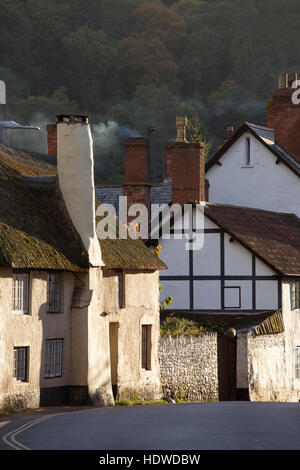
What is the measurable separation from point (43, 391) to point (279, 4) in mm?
79711

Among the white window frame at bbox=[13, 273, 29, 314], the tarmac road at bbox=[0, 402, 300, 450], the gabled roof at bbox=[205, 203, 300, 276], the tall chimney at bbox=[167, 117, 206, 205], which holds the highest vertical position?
the tall chimney at bbox=[167, 117, 206, 205]

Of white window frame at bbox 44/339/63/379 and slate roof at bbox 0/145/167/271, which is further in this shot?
white window frame at bbox 44/339/63/379

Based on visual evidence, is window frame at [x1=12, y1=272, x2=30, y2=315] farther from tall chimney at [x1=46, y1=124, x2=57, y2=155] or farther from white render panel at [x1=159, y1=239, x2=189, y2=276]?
tall chimney at [x1=46, y1=124, x2=57, y2=155]

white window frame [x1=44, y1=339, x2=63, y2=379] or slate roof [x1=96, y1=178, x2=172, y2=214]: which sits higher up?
slate roof [x1=96, y1=178, x2=172, y2=214]

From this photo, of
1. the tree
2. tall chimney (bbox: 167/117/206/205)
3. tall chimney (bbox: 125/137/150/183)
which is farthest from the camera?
the tree

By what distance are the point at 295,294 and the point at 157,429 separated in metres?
19.8

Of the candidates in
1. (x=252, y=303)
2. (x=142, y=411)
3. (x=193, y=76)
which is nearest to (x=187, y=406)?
(x=142, y=411)

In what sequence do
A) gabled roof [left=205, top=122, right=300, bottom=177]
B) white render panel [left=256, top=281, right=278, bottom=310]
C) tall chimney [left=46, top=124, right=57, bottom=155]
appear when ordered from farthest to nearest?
gabled roof [left=205, top=122, right=300, bottom=177]
tall chimney [left=46, top=124, right=57, bottom=155]
white render panel [left=256, top=281, right=278, bottom=310]

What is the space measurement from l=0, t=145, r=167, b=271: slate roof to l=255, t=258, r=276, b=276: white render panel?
631 centimetres

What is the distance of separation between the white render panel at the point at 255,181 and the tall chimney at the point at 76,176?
17562 millimetres

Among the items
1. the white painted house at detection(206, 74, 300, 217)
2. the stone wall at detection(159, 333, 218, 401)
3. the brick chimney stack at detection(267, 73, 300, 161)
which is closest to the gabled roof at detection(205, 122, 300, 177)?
the white painted house at detection(206, 74, 300, 217)

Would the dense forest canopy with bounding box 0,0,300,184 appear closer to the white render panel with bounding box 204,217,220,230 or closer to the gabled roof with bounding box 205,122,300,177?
the gabled roof with bounding box 205,122,300,177

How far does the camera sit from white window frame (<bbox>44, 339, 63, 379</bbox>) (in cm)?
2784

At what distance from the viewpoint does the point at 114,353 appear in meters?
30.9
